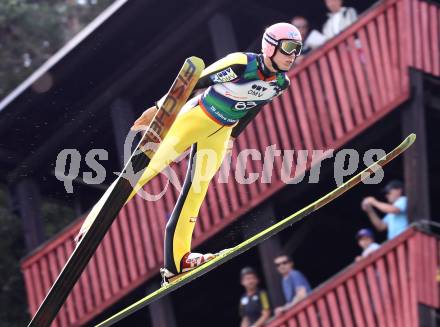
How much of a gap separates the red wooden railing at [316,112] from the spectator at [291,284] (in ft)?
3.51

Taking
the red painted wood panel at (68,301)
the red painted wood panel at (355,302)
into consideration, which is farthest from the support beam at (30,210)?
the red painted wood panel at (355,302)

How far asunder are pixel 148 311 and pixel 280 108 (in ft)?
11.2

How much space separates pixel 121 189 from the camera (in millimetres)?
9273

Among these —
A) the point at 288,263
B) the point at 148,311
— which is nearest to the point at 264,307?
the point at 288,263

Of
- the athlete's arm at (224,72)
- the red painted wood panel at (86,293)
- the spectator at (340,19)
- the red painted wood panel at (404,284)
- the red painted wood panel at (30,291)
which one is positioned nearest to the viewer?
the athlete's arm at (224,72)

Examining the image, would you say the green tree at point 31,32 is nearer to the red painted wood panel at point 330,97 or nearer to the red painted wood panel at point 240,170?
the red painted wood panel at point 240,170

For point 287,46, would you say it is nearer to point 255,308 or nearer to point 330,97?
point 255,308

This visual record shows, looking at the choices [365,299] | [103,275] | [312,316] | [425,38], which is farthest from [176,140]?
[103,275]

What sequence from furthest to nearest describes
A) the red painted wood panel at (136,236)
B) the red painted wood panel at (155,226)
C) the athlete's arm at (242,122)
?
the red painted wood panel at (136,236) < the red painted wood panel at (155,226) < the athlete's arm at (242,122)

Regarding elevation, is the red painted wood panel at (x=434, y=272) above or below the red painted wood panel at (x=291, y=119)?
below

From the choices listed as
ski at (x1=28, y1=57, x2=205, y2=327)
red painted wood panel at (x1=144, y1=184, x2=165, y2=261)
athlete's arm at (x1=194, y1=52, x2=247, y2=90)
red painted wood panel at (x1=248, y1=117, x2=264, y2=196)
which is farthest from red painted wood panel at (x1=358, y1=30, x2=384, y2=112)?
ski at (x1=28, y1=57, x2=205, y2=327)

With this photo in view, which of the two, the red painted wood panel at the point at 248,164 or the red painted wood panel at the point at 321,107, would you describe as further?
the red painted wood panel at the point at 248,164

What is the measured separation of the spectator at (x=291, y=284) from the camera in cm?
1260

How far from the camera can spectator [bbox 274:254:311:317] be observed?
→ 12.6m
